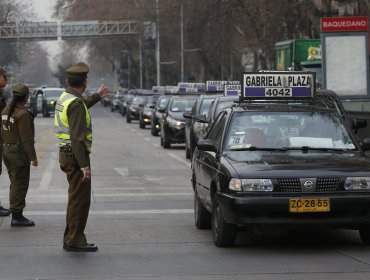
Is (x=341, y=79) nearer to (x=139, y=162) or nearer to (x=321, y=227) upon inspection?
(x=139, y=162)

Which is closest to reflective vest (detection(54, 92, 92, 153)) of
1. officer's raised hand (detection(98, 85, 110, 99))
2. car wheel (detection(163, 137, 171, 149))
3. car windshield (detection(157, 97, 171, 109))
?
officer's raised hand (detection(98, 85, 110, 99))

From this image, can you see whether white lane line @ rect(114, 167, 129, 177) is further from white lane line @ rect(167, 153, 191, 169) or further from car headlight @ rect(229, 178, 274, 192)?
car headlight @ rect(229, 178, 274, 192)

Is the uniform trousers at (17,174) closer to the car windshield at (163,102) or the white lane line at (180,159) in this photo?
the white lane line at (180,159)

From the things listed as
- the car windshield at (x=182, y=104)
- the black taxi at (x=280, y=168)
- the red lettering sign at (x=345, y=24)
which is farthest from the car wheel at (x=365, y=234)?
the car windshield at (x=182, y=104)

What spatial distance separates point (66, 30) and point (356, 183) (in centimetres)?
9520

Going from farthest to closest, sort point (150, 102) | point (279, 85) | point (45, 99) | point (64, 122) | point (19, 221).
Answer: point (45, 99), point (150, 102), point (279, 85), point (19, 221), point (64, 122)

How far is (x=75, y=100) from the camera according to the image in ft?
34.3

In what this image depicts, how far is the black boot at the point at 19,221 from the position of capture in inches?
508

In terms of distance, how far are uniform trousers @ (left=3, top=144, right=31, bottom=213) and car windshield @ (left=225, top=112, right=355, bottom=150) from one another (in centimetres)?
284

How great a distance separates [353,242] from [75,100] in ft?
11.0

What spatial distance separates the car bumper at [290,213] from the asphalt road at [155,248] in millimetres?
344

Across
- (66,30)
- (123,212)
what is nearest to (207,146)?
(123,212)

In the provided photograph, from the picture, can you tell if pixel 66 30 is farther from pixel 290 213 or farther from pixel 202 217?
pixel 290 213

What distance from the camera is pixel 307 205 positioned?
10.1m
